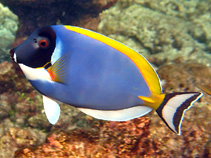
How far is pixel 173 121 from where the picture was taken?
44.6 inches

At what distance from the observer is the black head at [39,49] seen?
3.61 feet

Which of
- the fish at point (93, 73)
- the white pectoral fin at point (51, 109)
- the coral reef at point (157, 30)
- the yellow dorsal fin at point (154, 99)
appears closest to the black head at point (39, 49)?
the fish at point (93, 73)

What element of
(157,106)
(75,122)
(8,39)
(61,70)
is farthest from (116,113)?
(8,39)

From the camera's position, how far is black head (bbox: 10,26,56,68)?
43.4 inches

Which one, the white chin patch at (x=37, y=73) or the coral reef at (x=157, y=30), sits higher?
the white chin patch at (x=37, y=73)

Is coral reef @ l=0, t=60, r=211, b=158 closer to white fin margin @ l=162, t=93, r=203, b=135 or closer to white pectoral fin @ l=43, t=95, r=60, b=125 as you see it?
white pectoral fin @ l=43, t=95, r=60, b=125

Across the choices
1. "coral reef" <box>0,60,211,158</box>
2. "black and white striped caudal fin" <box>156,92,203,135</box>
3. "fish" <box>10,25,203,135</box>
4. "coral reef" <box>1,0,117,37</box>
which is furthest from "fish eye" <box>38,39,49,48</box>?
"coral reef" <box>1,0,117,37</box>

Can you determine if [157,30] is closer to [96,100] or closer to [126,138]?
[126,138]

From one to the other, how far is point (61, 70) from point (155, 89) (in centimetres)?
61

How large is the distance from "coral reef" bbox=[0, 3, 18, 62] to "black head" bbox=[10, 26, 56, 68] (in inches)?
205

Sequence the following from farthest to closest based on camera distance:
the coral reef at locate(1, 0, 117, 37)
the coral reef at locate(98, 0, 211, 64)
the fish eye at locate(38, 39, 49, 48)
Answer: the coral reef at locate(98, 0, 211, 64) < the coral reef at locate(1, 0, 117, 37) < the fish eye at locate(38, 39, 49, 48)

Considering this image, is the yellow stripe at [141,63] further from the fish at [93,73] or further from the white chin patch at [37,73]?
the white chin patch at [37,73]

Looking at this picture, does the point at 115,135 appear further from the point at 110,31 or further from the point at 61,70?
the point at 110,31

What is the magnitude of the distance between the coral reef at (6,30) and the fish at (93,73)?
17.2 feet
